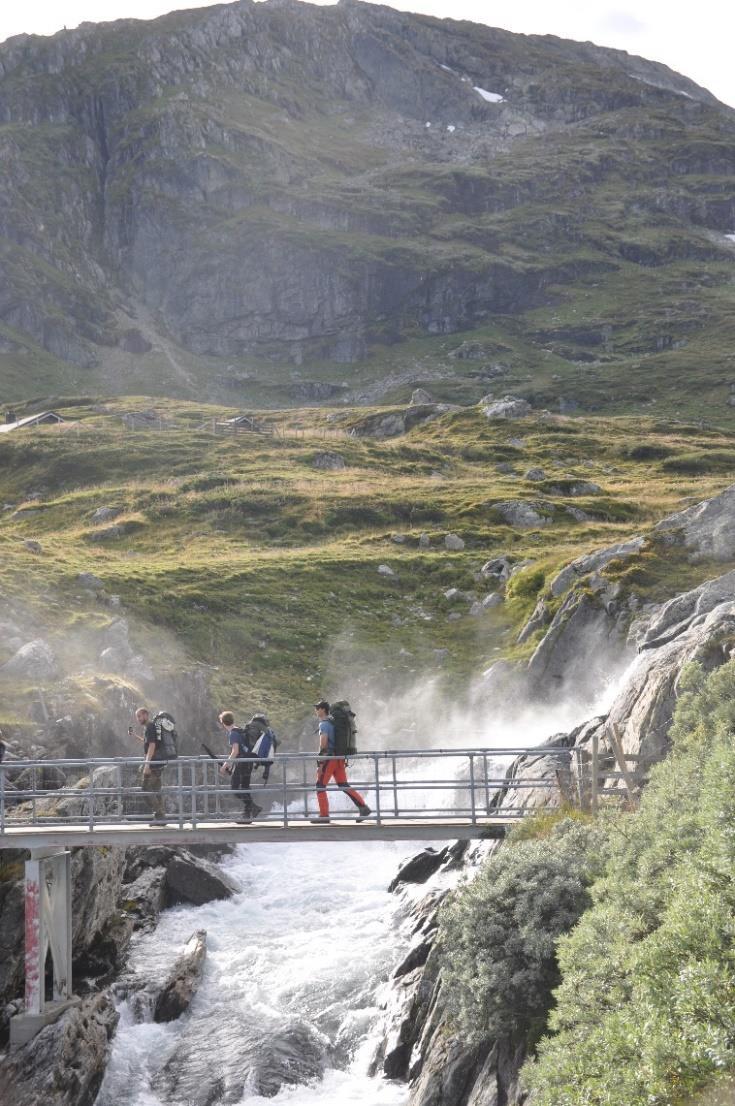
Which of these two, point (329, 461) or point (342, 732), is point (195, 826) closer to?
point (342, 732)

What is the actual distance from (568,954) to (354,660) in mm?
42276

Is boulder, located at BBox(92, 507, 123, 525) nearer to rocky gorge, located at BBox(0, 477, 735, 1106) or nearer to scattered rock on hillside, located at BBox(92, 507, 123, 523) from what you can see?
scattered rock on hillside, located at BBox(92, 507, 123, 523)

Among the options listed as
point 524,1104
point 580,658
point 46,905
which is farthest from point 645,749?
point 580,658

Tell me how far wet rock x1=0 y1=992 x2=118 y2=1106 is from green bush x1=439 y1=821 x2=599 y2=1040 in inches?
379

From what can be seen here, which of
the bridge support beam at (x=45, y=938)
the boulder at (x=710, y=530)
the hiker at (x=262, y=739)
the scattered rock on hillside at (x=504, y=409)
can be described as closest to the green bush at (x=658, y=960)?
the hiker at (x=262, y=739)

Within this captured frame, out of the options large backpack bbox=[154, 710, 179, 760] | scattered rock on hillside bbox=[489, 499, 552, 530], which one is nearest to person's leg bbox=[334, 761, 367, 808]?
large backpack bbox=[154, 710, 179, 760]

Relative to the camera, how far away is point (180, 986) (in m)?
30.6

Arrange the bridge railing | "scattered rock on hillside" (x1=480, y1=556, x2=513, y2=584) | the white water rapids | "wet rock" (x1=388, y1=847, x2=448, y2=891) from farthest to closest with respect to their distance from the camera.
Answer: "scattered rock on hillside" (x1=480, y1=556, x2=513, y2=584) → "wet rock" (x1=388, y1=847, x2=448, y2=891) → the white water rapids → the bridge railing

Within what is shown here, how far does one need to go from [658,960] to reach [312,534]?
6535 centimetres

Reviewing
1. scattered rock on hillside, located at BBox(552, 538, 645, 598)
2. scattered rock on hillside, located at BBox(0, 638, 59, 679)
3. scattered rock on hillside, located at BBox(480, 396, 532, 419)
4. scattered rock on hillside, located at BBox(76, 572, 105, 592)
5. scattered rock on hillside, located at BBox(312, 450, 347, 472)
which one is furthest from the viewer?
scattered rock on hillside, located at BBox(480, 396, 532, 419)

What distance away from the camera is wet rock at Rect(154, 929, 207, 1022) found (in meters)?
30.1

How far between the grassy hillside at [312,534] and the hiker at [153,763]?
2362 cm

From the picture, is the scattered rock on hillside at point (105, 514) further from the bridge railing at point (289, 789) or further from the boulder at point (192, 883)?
the boulder at point (192, 883)

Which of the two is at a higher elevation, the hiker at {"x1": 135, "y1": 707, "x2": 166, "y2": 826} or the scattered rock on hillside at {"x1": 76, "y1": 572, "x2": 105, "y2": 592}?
the scattered rock on hillside at {"x1": 76, "y1": 572, "x2": 105, "y2": 592}
